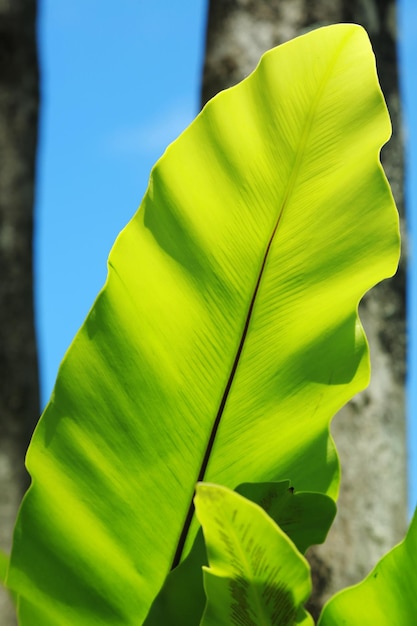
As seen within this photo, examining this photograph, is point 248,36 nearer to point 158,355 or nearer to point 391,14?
point 391,14

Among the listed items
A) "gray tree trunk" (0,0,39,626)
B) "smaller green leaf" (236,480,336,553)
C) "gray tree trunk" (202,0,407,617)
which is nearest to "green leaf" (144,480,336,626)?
"smaller green leaf" (236,480,336,553)

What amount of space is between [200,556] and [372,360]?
1.16 meters

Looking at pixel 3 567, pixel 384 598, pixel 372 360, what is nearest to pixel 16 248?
pixel 372 360

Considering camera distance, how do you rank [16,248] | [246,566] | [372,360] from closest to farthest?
1. [246,566]
2. [372,360]
3. [16,248]

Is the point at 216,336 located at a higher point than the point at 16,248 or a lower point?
higher

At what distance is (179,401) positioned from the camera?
19.5 inches

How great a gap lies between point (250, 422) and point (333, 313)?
0.28ft

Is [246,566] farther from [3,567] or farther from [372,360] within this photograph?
[372,360]

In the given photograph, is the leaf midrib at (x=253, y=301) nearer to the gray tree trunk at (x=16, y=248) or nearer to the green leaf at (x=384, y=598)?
the green leaf at (x=384, y=598)

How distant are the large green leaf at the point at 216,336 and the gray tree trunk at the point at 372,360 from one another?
94 centimetres

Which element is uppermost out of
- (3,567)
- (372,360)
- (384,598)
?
(3,567)

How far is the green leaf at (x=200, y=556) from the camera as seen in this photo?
46cm

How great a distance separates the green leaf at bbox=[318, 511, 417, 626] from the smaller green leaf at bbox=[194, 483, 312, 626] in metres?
0.04

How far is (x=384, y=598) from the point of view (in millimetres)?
464
